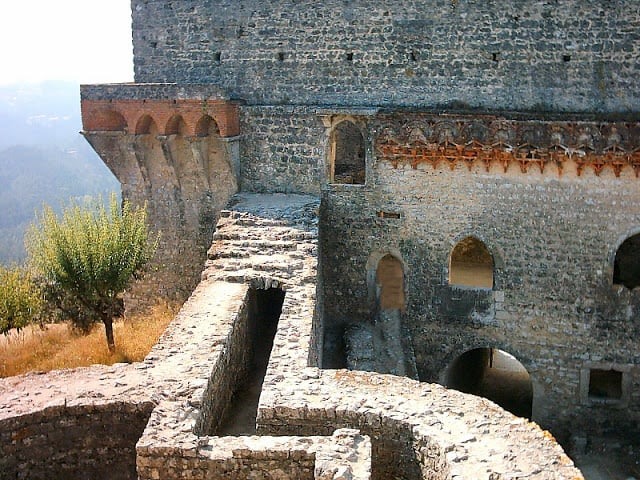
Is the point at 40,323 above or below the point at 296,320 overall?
below

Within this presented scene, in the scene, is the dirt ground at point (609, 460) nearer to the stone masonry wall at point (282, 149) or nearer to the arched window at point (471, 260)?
the arched window at point (471, 260)

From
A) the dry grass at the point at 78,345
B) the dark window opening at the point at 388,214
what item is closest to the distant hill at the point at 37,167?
the dry grass at the point at 78,345

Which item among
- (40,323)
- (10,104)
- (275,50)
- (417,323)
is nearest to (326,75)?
(275,50)

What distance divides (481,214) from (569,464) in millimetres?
7246

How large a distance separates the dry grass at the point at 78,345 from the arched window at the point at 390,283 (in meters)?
4.74

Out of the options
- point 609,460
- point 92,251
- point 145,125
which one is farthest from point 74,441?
point 609,460

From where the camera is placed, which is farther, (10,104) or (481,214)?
(10,104)

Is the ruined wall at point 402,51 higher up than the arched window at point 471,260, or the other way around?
the ruined wall at point 402,51

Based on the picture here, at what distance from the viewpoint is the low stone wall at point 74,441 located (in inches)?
295

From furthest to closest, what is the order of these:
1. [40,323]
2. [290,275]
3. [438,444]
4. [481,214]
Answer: [40,323], [481,214], [290,275], [438,444]

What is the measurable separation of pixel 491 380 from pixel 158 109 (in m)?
10.0

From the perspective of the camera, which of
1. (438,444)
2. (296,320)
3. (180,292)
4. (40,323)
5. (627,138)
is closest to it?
(438,444)

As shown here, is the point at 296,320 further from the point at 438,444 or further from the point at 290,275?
the point at 438,444

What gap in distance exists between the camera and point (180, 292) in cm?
1530
